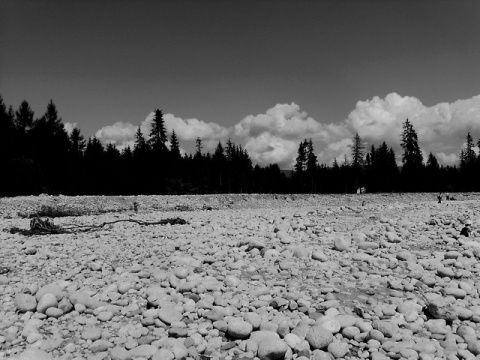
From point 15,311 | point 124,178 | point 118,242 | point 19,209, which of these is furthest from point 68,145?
point 15,311

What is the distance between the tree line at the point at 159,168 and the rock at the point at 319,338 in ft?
115

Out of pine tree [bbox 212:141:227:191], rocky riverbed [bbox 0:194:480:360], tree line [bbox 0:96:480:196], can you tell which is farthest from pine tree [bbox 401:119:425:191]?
rocky riverbed [bbox 0:194:480:360]

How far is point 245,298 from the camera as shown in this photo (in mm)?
4312

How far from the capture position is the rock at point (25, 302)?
159 inches

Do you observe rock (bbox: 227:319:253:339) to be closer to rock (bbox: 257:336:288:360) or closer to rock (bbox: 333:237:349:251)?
rock (bbox: 257:336:288:360)

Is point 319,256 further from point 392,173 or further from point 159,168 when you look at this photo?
point 392,173

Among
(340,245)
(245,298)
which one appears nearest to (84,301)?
(245,298)

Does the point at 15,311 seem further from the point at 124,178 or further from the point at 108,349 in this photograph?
the point at 124,178

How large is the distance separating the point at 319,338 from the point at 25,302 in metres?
3.43

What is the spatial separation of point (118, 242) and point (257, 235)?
3.12 meters

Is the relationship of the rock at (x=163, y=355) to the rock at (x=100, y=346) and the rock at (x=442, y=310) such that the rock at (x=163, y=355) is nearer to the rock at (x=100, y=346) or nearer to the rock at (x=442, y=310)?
the rock at (x=100, y=346)

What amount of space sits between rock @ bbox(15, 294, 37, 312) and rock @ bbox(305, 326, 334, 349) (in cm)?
321

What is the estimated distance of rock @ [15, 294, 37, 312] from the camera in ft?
13.2

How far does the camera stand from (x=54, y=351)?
128 inches
